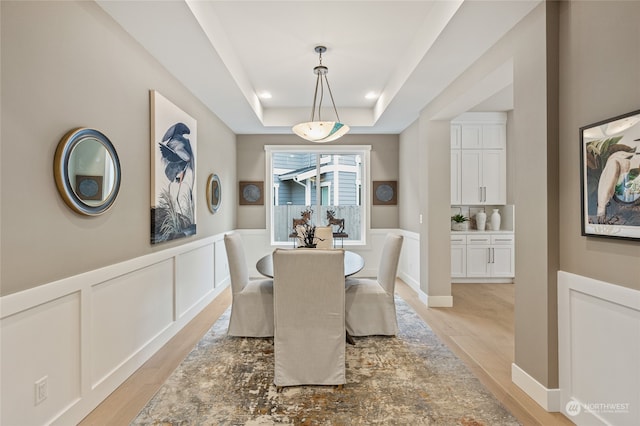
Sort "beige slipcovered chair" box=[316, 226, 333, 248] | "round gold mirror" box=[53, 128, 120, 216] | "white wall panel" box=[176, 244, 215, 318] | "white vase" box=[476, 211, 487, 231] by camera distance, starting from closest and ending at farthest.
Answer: "round gold mirror" box=[53, 128, 120, 216] → "white wall panel" box=[176, 244, 215, 318] → "beige slipcovered chair" box=[316, 226, 333, 248] → "white vase" box=[476, 211, 487, 231]

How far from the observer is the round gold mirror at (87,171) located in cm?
181

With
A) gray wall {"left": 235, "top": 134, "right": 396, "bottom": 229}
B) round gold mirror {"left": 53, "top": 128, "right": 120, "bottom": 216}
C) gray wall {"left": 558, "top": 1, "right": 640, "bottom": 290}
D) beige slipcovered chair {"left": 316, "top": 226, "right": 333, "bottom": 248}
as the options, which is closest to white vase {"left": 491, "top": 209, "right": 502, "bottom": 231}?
gray wall {"left": 235, "top": 134, "right": 396, "bottom": 229}

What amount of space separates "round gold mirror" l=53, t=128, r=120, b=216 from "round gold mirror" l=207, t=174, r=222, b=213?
200 centimetres

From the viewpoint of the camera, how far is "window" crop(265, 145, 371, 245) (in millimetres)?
6105

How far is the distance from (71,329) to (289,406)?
4.40ft

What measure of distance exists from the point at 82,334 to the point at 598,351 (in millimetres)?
2857

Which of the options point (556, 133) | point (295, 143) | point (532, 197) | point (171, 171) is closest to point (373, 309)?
point (532, 197)

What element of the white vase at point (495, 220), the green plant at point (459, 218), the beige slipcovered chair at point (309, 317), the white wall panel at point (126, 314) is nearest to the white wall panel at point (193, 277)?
the white wall panel at point (126, 314)

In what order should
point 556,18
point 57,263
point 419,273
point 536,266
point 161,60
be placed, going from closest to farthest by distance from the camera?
point 57,263
point 556,18
point 536,266
point 161,60
point 419,273

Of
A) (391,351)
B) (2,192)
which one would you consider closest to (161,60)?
(2,192)

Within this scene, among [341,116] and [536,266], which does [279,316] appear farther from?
[341,116]

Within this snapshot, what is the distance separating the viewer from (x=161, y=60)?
9.41 ft

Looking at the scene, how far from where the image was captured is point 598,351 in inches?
69.7

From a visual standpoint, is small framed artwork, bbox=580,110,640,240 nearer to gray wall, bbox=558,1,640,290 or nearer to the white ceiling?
gray wall, bbox=558,1,640,290
